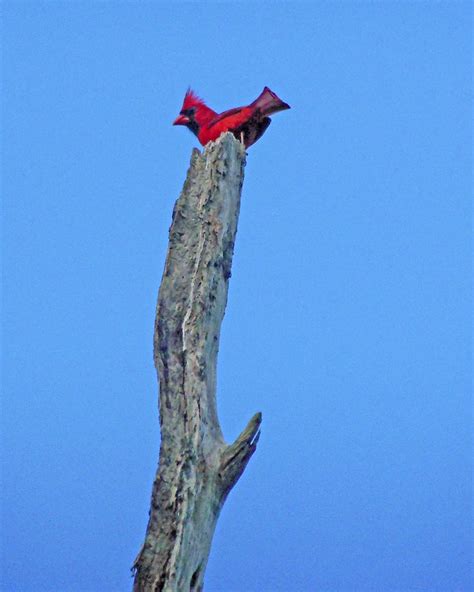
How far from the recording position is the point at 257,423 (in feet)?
11.7

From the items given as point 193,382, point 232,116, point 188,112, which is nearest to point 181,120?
point 188,112

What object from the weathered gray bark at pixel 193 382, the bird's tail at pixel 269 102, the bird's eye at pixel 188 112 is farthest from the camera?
the bird's eye at pixel 188 112

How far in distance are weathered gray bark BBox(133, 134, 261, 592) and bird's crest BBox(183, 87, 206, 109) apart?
1.99ft

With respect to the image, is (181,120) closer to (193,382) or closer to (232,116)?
(232,116)

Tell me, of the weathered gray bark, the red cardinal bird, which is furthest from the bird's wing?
the weathered gray bark

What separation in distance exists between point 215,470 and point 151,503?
0.80 feet

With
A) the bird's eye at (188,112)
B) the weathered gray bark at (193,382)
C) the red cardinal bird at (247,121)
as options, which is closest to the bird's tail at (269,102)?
the red cardinal bird at (247,121)

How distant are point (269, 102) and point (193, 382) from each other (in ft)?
3.72

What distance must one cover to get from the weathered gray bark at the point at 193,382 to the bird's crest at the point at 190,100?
607mm

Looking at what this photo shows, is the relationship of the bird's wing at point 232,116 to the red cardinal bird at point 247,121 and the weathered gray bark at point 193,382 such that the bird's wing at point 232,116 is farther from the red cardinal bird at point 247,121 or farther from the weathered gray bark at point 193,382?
the weathered gray bark at point 193,382

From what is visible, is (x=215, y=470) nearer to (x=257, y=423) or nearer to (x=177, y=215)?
(x=257, y=423)

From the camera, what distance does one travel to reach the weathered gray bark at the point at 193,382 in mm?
3545

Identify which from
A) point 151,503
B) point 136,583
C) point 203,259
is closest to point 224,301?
point 203,259

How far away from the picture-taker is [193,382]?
3646mm
